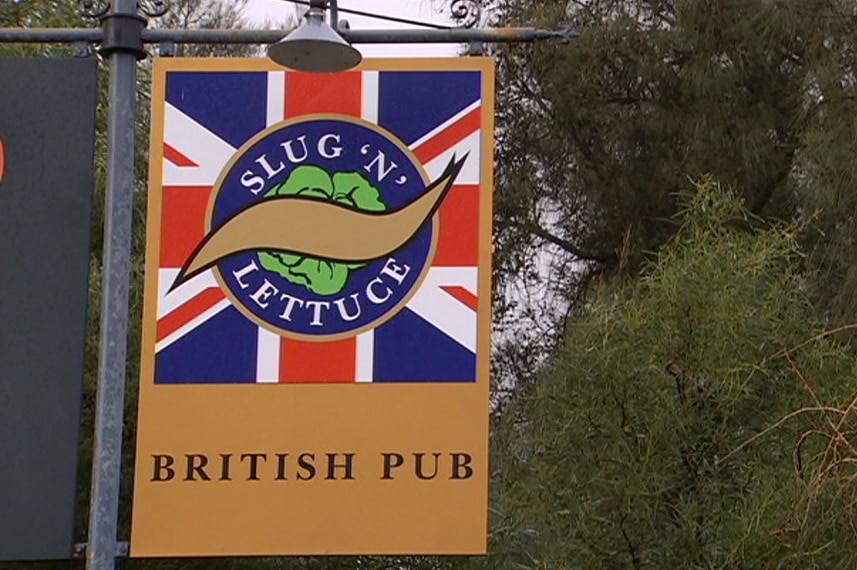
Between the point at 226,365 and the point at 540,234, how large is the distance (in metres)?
6.51

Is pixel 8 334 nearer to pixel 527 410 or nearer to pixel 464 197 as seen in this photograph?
pixel 464 197

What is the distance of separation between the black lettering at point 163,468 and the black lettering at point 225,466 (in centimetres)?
17

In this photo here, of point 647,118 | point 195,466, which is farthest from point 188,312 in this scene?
point 647,118

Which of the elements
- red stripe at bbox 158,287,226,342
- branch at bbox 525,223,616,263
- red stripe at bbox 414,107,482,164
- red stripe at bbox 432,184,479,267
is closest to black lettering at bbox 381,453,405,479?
red stripe at bbox 432,184,479,267

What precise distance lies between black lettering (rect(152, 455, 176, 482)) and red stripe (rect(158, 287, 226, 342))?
44cm

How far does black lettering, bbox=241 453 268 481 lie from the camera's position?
4.96m

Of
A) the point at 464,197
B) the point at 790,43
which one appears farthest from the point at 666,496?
the point at 790,43

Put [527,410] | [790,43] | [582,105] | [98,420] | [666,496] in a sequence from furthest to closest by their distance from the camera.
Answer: [582,105] → [790,43] → [527,410] → [666,496] → [98,420]

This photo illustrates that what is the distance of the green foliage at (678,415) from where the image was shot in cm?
575

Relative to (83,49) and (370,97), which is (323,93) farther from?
(83,49)

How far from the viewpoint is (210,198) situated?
520cm

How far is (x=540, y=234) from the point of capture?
11312 mm

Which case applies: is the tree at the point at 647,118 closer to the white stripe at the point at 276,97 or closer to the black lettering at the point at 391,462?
the white stripe at the point at 276,97

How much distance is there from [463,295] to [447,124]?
64cm
